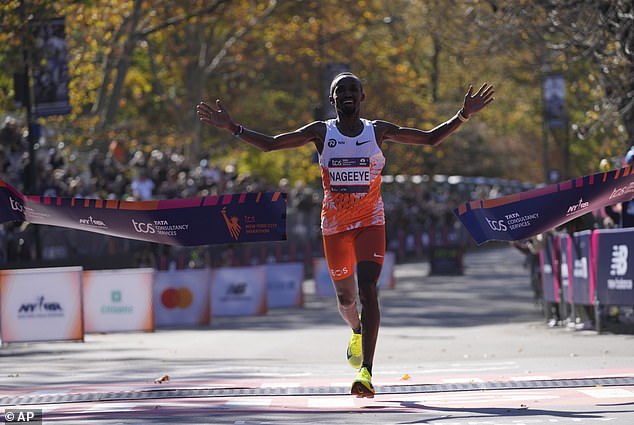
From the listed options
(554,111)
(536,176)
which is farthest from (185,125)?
(536,176)

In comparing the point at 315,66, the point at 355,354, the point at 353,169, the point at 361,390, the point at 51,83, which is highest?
the point at 315,66

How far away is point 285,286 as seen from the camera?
2648 centimetres

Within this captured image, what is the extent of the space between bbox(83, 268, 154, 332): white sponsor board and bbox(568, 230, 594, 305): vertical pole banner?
582 centimetres

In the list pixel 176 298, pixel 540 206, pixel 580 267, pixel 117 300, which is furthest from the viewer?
pixel 176 298

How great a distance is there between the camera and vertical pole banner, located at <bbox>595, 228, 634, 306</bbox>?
52.6 ft

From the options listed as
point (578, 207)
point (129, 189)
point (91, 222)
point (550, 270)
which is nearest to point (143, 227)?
point (91, 222)

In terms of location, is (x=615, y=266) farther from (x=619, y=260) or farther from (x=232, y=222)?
(x=232, y=222)

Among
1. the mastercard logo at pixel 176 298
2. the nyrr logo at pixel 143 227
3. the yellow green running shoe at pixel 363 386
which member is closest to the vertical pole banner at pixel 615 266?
the nyrr logo at pixel 143 227

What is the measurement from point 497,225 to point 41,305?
28.0 feet

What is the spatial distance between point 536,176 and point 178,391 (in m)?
73.0

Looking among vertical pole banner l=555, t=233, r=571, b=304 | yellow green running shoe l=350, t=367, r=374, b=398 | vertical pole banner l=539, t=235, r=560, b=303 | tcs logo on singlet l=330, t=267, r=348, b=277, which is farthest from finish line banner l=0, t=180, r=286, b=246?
vertical pole banner l=539, t=235, r=560, b=303

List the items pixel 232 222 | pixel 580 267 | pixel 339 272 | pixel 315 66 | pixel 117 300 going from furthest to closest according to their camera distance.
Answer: pixel 315 66 < pixel 117 300 < pixel 580 267 < pixel 232 222 < pixel 339 272

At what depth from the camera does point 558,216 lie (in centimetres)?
1172

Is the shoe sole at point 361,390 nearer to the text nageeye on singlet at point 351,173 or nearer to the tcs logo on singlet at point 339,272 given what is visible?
the tcs logo on singlet at point 339,272
